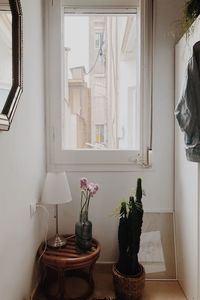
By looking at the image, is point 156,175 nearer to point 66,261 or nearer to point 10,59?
point 66,261

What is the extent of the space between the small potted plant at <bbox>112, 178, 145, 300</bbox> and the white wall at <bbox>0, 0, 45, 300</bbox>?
2.00ft

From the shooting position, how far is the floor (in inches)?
72.0

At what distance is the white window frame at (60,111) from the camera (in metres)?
2.10

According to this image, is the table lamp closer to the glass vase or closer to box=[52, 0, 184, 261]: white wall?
the glass vase

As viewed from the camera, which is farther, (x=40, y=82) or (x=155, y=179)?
(x=155, y=179)

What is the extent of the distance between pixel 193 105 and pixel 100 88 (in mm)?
936

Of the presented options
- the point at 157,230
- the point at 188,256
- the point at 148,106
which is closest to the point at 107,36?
the point at 148,106

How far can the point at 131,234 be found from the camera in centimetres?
178

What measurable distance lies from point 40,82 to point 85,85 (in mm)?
419

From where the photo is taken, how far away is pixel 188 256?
69.9 inches

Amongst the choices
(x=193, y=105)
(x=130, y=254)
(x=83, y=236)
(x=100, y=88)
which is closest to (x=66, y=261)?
(x=83, y=236)

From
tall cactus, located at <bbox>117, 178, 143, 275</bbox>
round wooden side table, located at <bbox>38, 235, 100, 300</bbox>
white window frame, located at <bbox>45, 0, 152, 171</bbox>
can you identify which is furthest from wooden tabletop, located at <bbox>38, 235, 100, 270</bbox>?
white window frame, located at <bbox>45, 0, 152, 171</bbox>

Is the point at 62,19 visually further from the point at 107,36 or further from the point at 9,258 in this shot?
the point at 9,258

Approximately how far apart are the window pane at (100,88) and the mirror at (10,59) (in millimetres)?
801
